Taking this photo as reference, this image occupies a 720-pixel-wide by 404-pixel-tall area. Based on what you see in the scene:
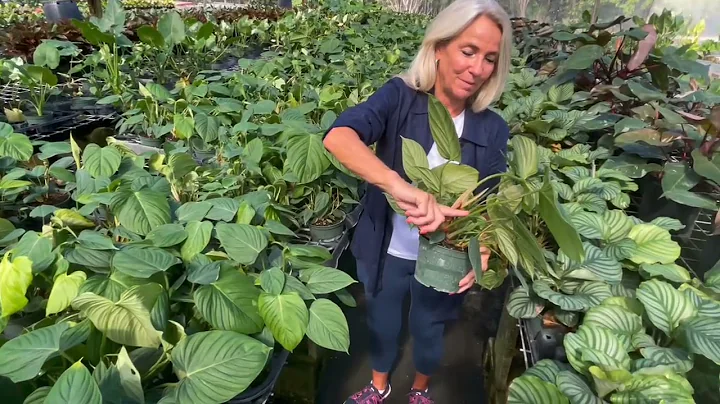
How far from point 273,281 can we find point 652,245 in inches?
43.3

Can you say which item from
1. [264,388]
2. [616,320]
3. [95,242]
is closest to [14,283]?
[95,242]

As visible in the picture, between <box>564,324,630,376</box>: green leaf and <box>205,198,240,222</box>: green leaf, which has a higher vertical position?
<box>205,198,240,222</box>: green leaf

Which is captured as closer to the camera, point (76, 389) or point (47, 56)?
point (76, 389)

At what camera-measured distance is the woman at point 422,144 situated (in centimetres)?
104

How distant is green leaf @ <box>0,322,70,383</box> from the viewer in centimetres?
73

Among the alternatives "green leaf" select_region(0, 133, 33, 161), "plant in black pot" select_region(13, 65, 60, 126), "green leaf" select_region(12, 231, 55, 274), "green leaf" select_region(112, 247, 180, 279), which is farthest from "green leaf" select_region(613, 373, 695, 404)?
"plant in black pot" select_region(13, 65, 60, 126)

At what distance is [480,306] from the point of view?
230 cm

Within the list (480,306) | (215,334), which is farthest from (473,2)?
(480,306)

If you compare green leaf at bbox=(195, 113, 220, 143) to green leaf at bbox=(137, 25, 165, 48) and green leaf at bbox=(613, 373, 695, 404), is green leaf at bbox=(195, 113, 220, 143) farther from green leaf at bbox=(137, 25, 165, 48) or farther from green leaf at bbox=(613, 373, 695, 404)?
green leaf at bbox=(613, 373, 695, 404)

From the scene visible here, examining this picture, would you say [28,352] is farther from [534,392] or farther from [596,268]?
[596,268]

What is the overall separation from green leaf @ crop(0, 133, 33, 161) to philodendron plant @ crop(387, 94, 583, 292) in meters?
1.44

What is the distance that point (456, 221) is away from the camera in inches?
42.3

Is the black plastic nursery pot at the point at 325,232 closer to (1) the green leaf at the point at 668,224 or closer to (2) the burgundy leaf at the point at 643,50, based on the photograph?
(1) the green leaf at the point at 668,224

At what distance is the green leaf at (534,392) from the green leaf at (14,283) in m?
1.01
